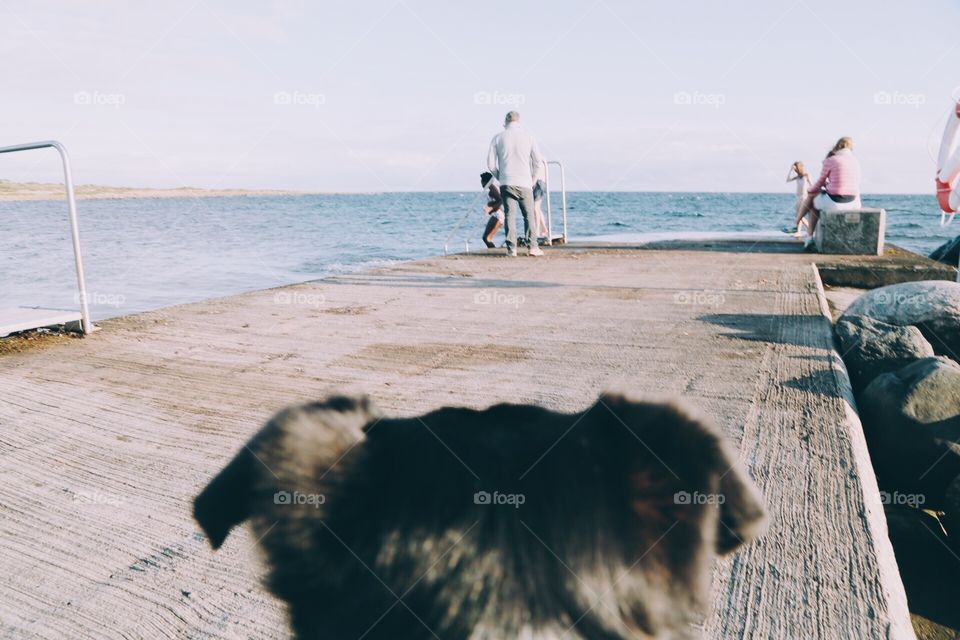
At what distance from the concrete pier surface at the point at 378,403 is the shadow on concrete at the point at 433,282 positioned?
208 millimetres

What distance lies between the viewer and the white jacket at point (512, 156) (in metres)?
8.52

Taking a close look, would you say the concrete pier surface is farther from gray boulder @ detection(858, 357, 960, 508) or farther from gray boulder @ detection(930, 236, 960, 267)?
gray boulder @ detection(930, 236, 960, 267)

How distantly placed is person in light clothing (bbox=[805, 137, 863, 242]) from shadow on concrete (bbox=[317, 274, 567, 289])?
4.79 meters

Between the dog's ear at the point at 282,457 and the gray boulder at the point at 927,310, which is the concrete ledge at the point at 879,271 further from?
the dog's ear at the point at 282,457

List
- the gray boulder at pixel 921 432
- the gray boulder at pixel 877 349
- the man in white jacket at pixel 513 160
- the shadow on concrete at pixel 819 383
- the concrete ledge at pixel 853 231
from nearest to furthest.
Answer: the gray boulder at pixel 921 432, the shadow on concrete at pixel 819 383, the gray boulder at pixel 877 349, the concrete ledge at pixel 853 231, the man in white jacket at pixel 513 160

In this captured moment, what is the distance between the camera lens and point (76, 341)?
14.3 ft

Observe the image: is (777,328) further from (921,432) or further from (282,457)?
(282,457)

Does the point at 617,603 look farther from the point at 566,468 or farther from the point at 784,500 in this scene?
the point at 784,500

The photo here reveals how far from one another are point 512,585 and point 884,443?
2536mm

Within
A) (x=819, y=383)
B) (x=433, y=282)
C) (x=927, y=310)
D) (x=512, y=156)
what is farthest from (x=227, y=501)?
(x=512, y=156)

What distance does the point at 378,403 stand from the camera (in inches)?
113

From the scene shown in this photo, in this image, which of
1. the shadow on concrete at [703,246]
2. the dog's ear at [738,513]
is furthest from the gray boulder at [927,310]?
the shadow on concrete at [703,246]

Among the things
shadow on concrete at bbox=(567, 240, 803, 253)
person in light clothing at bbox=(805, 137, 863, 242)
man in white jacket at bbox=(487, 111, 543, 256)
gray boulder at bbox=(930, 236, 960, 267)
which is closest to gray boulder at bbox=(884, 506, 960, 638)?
man in white jacket at bbox=(487, 111, 543, 256)

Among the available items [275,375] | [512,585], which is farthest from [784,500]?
[275,375]
